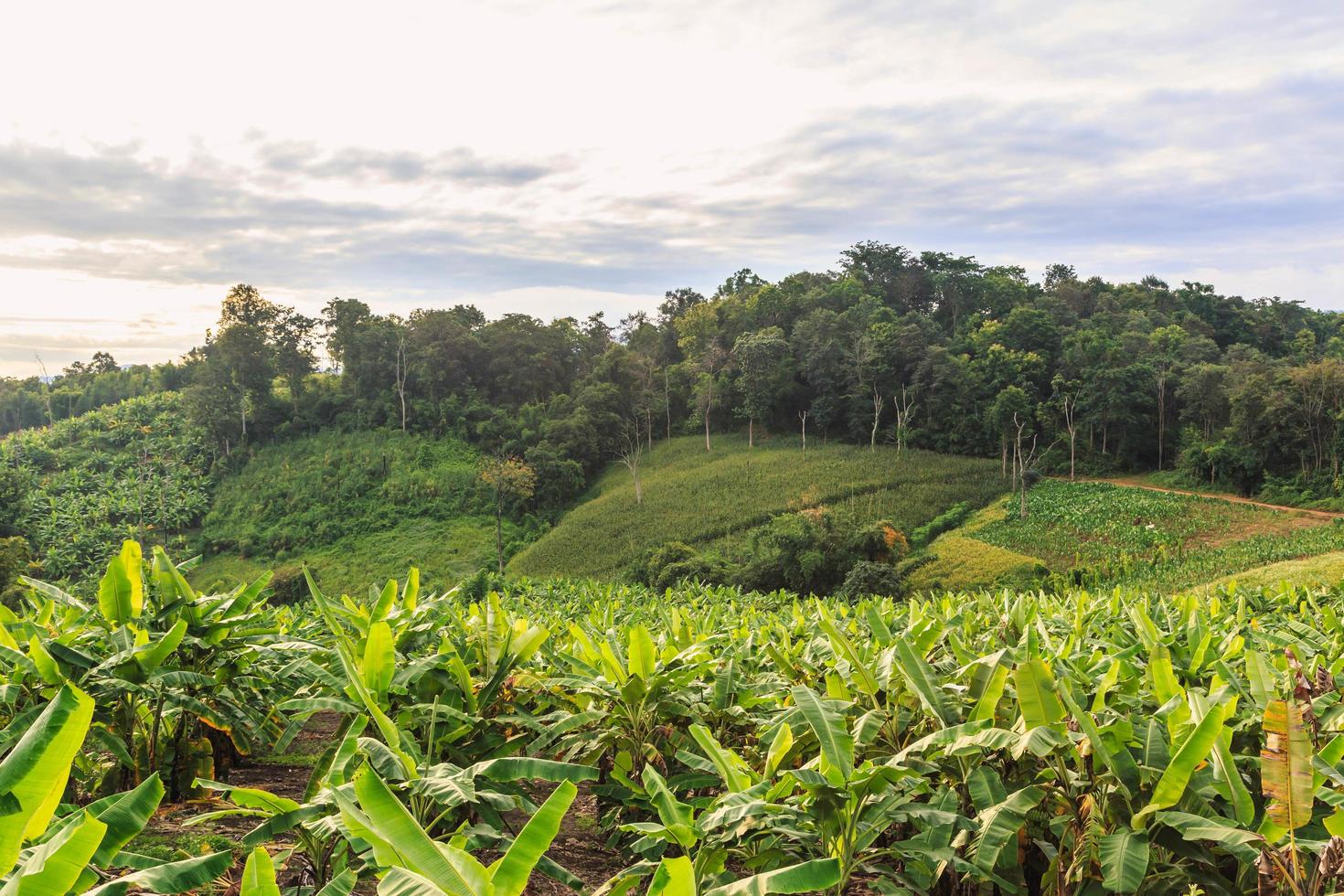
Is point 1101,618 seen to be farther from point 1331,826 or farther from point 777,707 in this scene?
point 1331,826

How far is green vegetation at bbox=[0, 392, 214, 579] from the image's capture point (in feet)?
114

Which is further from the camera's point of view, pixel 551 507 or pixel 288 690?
pixel 551 507

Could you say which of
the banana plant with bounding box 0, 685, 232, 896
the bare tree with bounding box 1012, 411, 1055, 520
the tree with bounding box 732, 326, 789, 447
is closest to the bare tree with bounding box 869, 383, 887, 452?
the tree with bounding box 732, 326, 789, 447

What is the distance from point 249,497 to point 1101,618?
4112cm

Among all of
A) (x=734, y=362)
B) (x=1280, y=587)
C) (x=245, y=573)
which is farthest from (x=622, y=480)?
(x=1280, y=587)

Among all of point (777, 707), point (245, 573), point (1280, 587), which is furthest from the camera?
point (245, 573)

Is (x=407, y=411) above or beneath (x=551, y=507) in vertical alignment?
above

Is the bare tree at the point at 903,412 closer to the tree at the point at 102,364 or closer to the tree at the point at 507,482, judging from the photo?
the tree at the point at 507,482

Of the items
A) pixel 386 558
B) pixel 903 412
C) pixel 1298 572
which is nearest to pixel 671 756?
pixel 1298 572

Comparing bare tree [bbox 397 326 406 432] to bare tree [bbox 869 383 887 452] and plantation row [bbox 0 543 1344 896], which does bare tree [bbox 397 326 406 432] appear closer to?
bare tree [bbox 869 383 887 452]

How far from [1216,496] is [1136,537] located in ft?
29.6

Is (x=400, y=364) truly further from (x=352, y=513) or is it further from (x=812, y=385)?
(x=812, y=385)

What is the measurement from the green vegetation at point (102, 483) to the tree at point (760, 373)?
2832 cm

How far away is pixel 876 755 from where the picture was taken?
7.27ft
